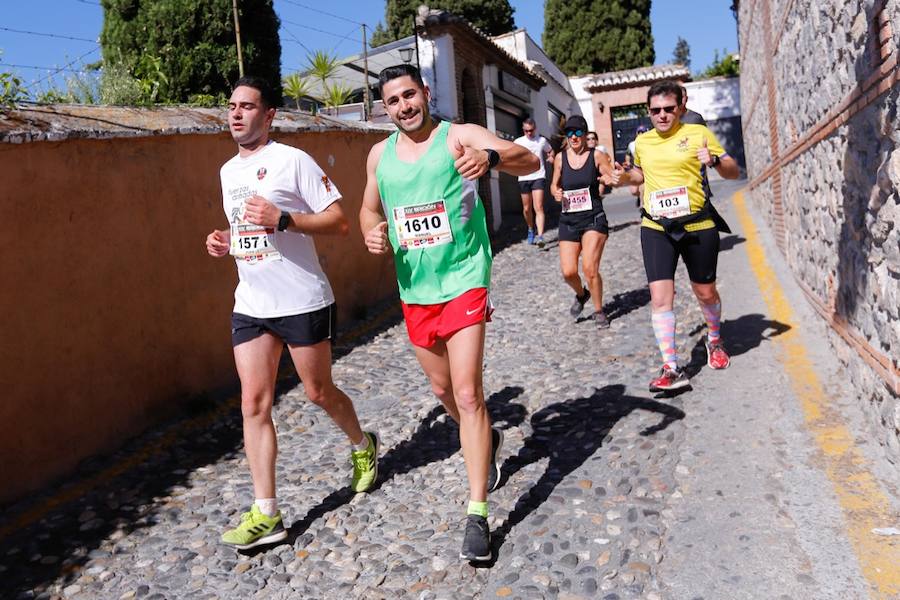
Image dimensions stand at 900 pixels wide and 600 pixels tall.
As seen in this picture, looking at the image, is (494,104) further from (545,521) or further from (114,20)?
(545,521)

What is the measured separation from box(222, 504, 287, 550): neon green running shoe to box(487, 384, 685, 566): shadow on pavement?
0.99 meters

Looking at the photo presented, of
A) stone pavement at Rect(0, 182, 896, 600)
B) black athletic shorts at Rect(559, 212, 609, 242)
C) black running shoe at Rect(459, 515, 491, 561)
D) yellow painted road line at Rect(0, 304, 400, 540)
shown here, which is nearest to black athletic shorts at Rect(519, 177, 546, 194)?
black athletic shorts at Rect(559, 212, 609, 242)

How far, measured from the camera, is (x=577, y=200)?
719 cm

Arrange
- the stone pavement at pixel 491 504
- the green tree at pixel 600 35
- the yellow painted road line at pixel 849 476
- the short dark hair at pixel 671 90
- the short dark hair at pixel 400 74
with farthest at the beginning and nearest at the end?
1. the green tree at pixel 600 35
2. the short dark hair at pixel 671 90
3. the short dark hair at pixel 400 74
4. the stone pavement at pixel 491 504
5. the yellow painted road line at pixel 849 476

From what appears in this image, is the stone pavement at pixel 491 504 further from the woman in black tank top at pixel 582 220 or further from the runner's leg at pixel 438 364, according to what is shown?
the woman in black tank top at pixel 582 220

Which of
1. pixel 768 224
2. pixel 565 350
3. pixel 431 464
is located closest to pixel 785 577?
pixel 431 464

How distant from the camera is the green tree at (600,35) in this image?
37000mm

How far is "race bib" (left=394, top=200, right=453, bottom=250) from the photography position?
3.46 m

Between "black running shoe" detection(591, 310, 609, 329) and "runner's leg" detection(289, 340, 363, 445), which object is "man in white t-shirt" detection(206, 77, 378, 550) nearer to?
"runner's leg" detection(289, 340, 363, 445)

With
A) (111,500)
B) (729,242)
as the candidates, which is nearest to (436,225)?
(111,500)

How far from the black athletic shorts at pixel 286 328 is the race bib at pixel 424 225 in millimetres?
580

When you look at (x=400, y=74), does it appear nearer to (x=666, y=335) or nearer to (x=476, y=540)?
(x=476, y=540)

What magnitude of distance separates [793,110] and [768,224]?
429 centimetres

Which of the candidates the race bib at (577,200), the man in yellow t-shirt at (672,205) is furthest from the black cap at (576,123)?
the man in yellow t-shirt at (672,205)
